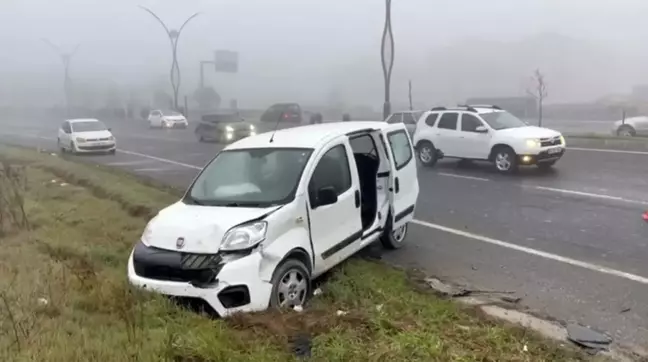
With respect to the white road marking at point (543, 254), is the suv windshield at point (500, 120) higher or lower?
higher

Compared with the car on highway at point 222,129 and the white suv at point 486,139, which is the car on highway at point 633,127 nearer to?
the white suv at point 486,139

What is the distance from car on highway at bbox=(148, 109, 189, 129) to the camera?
44.8m

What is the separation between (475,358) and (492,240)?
171 inches

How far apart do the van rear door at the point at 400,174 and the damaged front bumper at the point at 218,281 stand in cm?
272

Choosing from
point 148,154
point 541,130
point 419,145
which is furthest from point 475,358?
point 148,154

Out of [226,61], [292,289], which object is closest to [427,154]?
[292,289]

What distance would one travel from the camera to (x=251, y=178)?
632 centimetres

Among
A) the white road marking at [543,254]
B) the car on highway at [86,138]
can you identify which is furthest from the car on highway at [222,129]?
the white road marking at [543,254]

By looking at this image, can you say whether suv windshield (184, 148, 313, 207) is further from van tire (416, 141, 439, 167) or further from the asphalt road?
van tire (416, 141, 439, 167)

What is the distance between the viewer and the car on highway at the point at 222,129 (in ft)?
98.1

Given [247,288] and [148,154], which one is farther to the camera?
[148,154]

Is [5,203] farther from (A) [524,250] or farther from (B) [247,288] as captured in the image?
(A) [524,250]

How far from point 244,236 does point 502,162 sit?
456 inches

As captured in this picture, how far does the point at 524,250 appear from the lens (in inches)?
309
